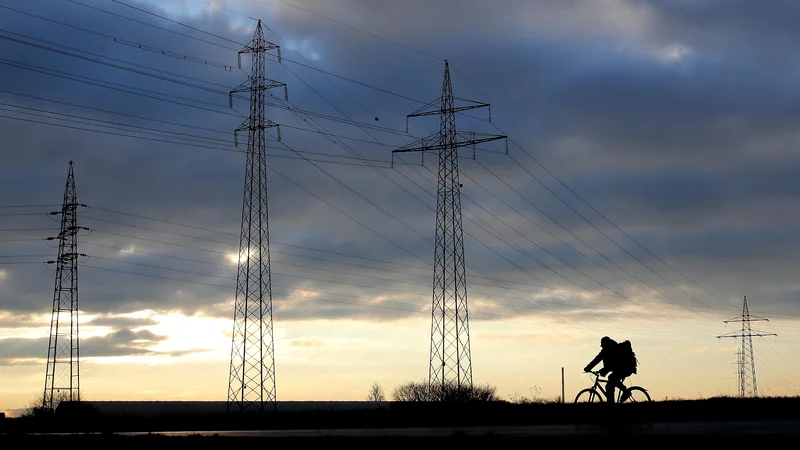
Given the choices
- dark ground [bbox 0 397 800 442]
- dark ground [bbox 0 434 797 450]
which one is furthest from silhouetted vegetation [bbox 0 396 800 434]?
dark ground [bbox 0 434 797 450]

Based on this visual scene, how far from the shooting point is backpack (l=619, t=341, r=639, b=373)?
3731cm

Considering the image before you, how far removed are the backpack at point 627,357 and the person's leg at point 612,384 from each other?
51cm

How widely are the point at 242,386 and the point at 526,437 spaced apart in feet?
149

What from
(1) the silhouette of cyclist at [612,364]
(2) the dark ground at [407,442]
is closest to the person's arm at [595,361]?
(1) the silhouette of cyclist at [612,364]

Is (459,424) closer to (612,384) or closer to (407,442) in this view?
(612,384)

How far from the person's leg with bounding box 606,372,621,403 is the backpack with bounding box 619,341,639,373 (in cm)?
51

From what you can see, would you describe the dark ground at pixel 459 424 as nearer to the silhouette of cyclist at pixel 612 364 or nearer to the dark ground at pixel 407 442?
the dark ground at pixel 407 442

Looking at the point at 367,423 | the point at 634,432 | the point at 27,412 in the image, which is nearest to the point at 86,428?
the point at 367,423

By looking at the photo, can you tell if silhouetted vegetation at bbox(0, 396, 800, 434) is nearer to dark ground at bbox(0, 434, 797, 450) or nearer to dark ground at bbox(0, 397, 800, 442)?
dark ground at bbox(0, 397, 800, 442)

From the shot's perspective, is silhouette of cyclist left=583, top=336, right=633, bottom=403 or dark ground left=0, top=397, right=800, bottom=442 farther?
silhouette of cyclist left=583, top=336, right=633, bottom=403

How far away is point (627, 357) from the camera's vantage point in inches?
Result: 1473

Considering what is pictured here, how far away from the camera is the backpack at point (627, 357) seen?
37.3 m

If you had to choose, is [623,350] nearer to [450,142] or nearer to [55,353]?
[450,142]

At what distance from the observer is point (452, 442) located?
27312mm
